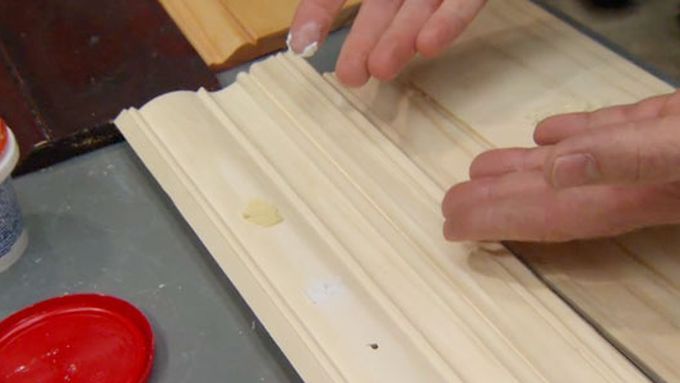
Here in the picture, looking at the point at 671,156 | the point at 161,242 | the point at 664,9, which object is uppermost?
the point at 671,156

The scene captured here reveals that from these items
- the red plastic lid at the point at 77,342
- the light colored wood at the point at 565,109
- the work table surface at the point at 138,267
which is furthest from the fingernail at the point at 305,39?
the red plastic lid at the point at 77,342

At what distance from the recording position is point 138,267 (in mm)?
758

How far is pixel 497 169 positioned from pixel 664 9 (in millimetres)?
661

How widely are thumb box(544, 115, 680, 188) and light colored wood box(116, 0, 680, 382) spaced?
0.19m

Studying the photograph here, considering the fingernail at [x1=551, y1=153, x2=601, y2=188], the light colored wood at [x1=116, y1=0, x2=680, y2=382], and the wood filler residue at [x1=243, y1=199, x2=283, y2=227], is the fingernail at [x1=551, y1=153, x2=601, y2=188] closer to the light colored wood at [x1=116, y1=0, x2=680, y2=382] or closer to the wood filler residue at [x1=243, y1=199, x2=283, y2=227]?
the light colored wood at [x1=116, y1=0, x2=680, y2=382]

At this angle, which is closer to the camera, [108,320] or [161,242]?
[108,320]

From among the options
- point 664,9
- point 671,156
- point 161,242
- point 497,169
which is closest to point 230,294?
point 161,242

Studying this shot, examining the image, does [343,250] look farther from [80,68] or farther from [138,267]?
[80,68]

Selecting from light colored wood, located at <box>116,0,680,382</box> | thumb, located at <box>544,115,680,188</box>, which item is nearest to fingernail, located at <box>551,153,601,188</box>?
thumb, located at <box>544,115,680,188</box>

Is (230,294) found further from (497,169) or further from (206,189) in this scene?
(497,169)

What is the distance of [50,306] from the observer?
69cm

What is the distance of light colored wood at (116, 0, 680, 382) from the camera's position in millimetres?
632

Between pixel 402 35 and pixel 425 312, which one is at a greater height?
pixel 402 35

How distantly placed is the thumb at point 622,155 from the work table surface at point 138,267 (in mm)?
308
